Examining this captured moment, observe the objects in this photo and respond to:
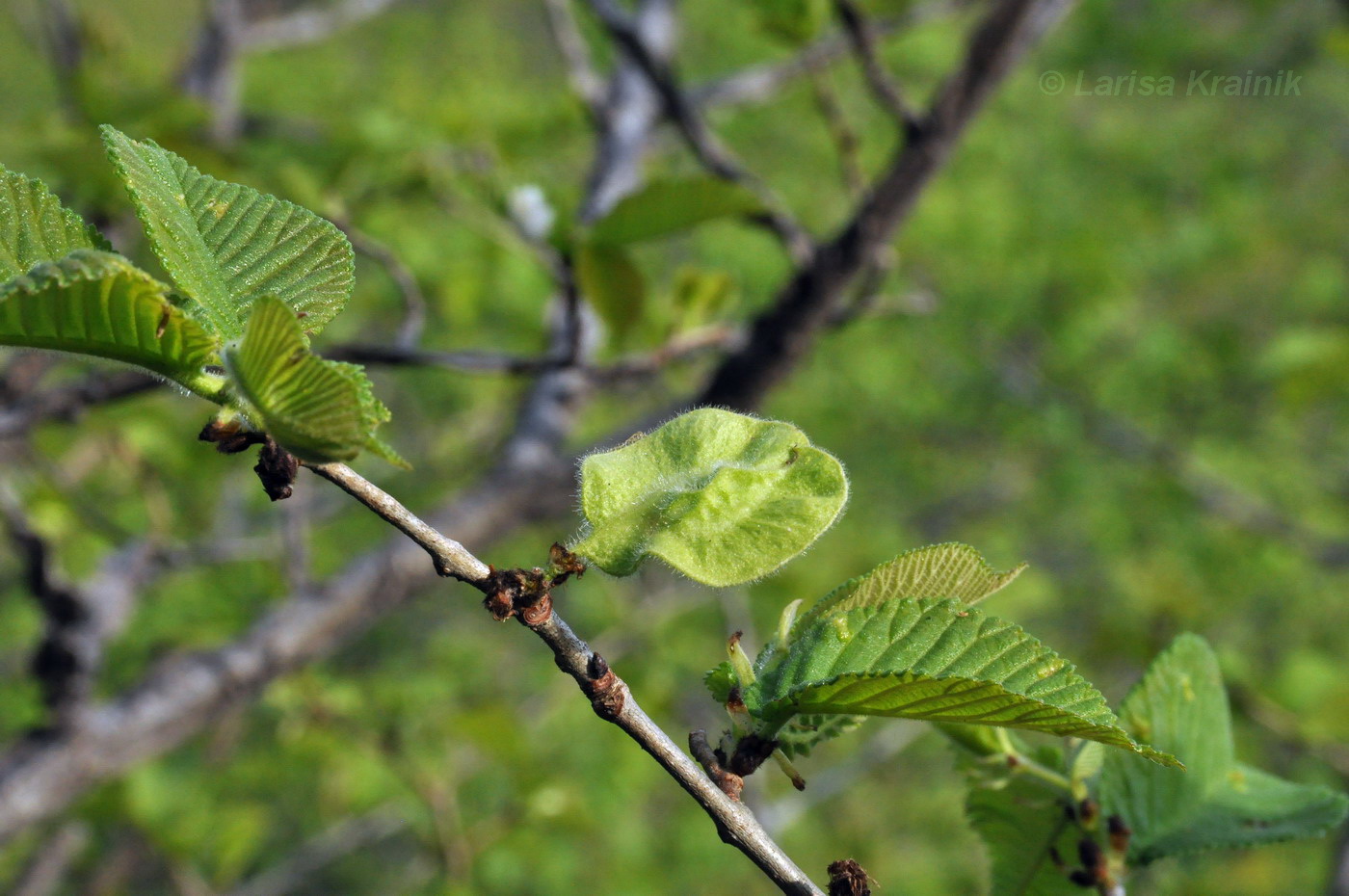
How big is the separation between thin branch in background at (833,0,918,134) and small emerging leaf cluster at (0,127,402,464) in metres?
0.88

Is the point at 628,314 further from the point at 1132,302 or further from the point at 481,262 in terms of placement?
the point at 1132,302

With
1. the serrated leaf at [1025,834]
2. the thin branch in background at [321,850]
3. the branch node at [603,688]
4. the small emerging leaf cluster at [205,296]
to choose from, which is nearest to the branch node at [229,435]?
the small emerging leaf cluster at [205,296]

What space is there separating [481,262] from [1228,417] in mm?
5323

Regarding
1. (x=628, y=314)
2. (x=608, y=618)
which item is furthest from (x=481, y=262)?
(x=628, y=314)

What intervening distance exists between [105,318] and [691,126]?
1.07 m

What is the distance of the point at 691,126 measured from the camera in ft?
4.56

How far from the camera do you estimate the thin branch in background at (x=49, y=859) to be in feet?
9.42

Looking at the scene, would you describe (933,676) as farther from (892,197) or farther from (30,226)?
(892,197)

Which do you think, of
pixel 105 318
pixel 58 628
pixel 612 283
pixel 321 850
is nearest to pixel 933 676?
pixel 105 318

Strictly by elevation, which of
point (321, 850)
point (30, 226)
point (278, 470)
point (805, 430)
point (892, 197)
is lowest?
point (321, 850)

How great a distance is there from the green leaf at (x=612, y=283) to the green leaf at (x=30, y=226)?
81 cm

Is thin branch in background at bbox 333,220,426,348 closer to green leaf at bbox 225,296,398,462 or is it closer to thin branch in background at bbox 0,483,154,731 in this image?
thin branch in background at bbox 0,483,154,731

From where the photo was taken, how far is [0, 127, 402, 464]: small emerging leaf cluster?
0.41 meters

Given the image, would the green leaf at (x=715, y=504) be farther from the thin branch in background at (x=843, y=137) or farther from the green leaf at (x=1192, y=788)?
the thin branch in background at (x=843, y=137)
